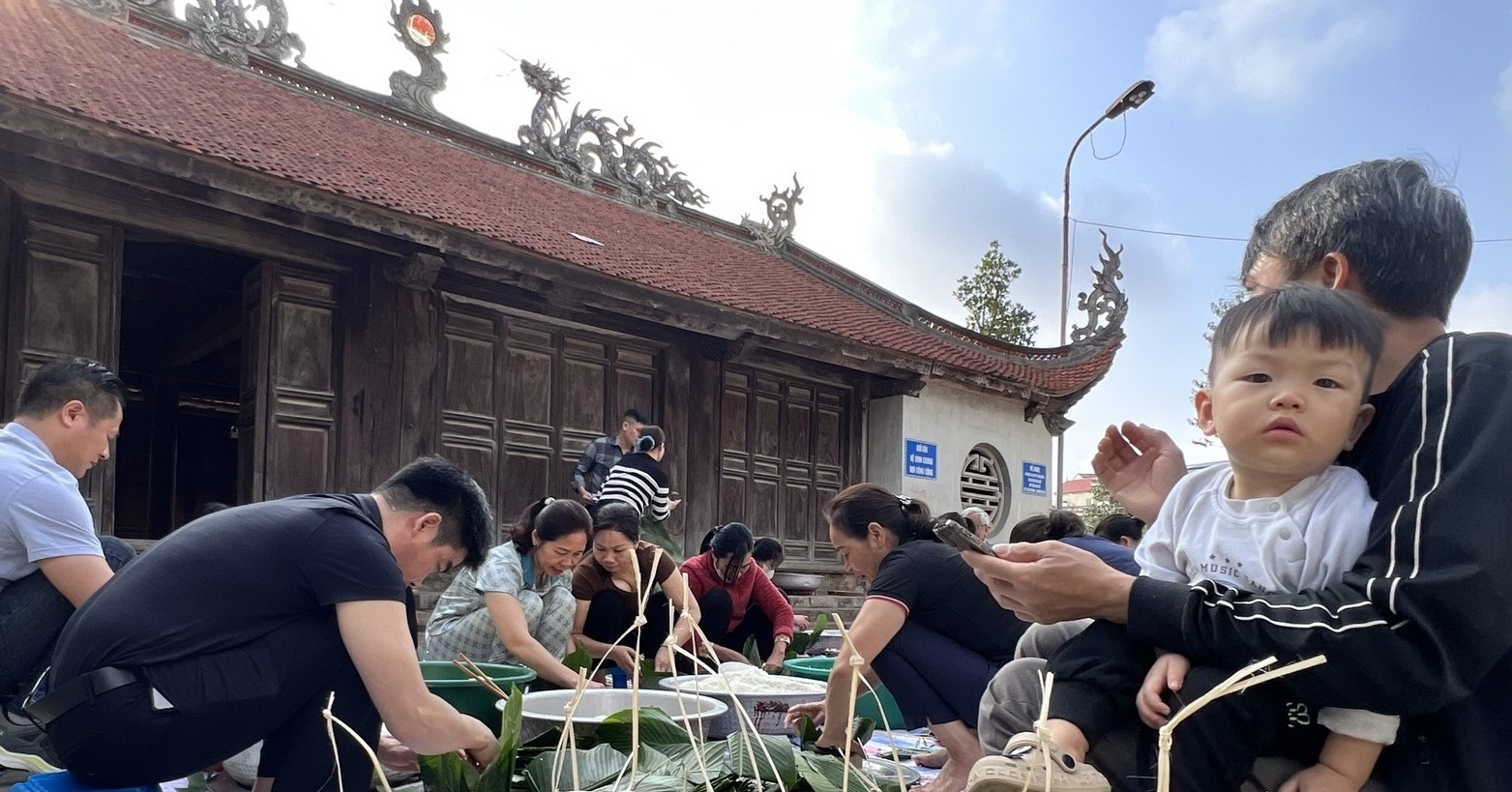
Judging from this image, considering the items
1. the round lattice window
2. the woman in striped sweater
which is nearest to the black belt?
the woman in striped sweater

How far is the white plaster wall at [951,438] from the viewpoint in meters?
9.53

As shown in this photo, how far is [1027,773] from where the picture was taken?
3.15 feet

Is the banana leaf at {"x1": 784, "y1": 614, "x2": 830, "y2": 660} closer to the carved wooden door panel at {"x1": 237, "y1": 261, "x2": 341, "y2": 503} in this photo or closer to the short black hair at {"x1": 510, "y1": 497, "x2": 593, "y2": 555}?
the short black hair at {"x1": 510, "y1": 497, "x2": 593, "y2": 555}

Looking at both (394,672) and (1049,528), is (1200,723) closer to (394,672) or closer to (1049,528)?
(394,672)

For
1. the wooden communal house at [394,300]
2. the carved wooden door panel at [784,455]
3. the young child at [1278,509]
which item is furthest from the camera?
the carved wooden door panel at [784,455]

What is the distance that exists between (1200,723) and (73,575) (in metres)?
2.79

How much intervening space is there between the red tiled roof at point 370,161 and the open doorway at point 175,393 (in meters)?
1.47

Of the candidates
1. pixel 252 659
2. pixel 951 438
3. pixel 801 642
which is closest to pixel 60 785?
pixel 252 659

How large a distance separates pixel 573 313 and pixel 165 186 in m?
2.79

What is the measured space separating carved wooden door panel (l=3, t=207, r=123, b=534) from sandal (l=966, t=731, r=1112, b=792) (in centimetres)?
507

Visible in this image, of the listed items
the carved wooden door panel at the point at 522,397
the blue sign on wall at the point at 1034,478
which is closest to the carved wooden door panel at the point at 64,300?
A: the carved wooden door panel at the point at 522,397

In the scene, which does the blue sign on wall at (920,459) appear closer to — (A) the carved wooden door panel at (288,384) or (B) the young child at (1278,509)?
(A) the carved wooden door panel at (288,384)

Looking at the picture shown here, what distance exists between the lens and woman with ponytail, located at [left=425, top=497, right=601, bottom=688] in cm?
338

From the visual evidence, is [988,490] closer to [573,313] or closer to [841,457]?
[841,457]
